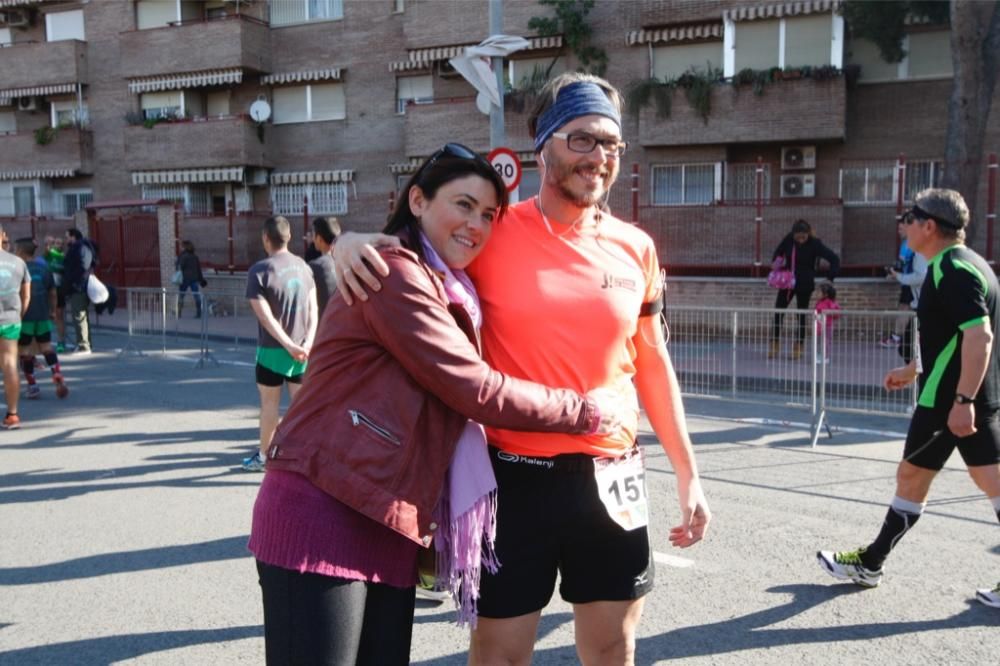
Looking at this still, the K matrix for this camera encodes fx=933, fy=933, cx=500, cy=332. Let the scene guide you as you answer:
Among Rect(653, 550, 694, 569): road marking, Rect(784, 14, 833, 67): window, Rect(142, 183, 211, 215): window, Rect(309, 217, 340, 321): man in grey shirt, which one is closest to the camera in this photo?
Rect(653, 550, 694, 569): road marking

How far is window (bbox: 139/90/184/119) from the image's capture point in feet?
97.2

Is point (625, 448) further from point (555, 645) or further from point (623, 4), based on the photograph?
point (623, 4)

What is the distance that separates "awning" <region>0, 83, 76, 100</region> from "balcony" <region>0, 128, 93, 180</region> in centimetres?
136

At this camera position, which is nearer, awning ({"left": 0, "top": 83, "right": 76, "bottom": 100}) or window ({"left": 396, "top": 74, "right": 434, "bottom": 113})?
window ({"left": 396, "top": 74, "right": 434, "bottom": 113})

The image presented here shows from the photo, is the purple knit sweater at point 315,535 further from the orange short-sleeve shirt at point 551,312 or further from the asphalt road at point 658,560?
the asphalt road at point 658,560

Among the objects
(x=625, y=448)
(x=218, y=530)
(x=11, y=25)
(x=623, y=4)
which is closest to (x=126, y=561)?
(x=218, y=530)

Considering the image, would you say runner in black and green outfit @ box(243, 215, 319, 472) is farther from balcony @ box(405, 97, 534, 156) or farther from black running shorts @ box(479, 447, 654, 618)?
balcony @ box(405, 97, 534, 156)

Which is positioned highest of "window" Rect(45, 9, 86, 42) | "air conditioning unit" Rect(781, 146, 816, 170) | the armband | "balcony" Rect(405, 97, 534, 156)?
"window" Rect(45, 9, 86, 42)

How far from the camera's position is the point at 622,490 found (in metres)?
2.66

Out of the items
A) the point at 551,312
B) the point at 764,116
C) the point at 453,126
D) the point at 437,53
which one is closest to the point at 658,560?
the point at 551,312

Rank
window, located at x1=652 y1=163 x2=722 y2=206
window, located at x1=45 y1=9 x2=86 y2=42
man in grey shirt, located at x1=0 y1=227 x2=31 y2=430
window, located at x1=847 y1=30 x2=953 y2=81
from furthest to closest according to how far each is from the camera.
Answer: window, located at x1=45 y1=9 x2=86 y2=42 → window, located at x1=652 y1=163 x2=722 y2=206 → window, located at x1=847 y1=30 x2=953 y2=81 → man in grey shirt, located at x1=0 y1=227 x2=31 y2=430

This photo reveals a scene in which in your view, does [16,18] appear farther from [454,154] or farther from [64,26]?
[454,154]

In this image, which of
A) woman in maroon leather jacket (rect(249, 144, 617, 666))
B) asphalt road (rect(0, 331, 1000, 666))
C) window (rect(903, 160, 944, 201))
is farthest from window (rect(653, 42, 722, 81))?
woman in maroon leather jacket (rect(249, 144, 617, 666))

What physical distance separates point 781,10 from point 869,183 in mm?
4341
